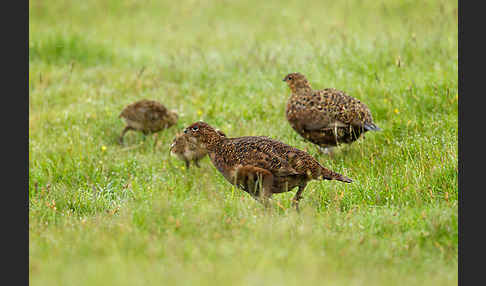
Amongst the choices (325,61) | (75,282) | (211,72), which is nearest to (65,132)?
(211,72)

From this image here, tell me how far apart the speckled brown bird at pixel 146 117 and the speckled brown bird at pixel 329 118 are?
223 centimetres

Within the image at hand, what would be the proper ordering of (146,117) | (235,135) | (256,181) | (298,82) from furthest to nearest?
(146,117), (235,135), (298,82), (256,181)

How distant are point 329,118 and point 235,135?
71.9 inches

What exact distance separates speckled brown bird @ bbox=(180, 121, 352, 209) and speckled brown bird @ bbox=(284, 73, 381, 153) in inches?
54.4

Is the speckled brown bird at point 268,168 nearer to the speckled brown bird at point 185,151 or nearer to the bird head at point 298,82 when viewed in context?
the speckled brown bird at point 185,151

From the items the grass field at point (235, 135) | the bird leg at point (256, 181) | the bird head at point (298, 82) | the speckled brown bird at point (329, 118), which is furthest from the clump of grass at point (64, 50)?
the bird leg at point (256, 181)

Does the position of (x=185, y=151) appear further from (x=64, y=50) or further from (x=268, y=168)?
(x=64, y=50)

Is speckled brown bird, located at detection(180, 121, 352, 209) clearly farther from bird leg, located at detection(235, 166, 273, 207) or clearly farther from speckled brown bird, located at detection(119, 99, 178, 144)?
speckled brown bird, located at detection(119, 99, 178, 144)

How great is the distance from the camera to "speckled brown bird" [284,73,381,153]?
6.85m

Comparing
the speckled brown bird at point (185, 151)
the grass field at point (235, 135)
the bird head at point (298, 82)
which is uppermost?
the bird head at point (298, 82)

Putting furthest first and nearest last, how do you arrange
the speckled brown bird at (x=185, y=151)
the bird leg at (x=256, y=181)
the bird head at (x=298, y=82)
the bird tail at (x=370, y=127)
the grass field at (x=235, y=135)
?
the bird head at (x=298, y=82) < the speckled brown bird at (x=185, y=151) < the bird tail at (x=370, y=127) < the bird leg at (x=256, y=181) < the grass field at (x=235, y=135)

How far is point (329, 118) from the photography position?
6.87 meters


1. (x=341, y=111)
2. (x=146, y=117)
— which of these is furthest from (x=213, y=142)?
(x=146, y=117)

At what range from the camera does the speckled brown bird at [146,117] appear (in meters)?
8.39
